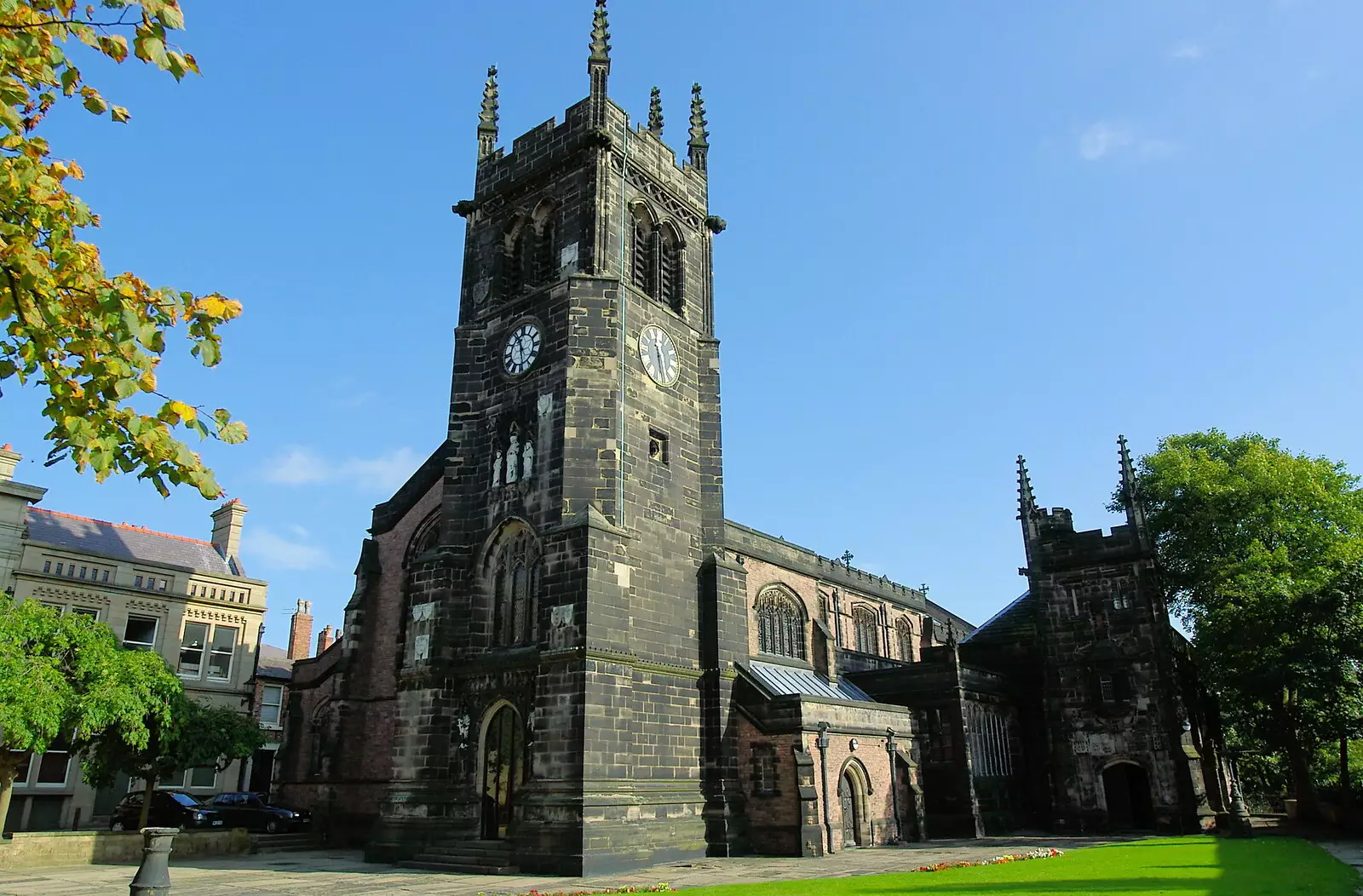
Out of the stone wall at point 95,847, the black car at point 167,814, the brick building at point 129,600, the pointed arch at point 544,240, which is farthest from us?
the brick building at point 129,600

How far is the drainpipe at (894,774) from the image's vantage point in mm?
29844

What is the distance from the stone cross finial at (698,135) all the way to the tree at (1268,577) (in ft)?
74.0

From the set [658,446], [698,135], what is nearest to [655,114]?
[698,135]

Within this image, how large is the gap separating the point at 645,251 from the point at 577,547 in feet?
38.6

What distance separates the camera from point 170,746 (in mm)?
27406

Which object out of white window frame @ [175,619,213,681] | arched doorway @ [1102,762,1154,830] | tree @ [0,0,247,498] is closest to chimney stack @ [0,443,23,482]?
white window frame @ [175,619,213,681]

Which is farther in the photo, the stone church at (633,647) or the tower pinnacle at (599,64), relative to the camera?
the tower pinnacle at (599,64)

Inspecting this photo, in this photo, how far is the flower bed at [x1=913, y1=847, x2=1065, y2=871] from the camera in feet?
68.8

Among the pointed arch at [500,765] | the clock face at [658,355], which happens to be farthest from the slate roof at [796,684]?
the clock face at [658,355]

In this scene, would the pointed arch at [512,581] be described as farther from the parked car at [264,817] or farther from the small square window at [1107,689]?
the small square window at [1107,689]

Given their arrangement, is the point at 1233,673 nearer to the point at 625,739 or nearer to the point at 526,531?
the point at 625,739

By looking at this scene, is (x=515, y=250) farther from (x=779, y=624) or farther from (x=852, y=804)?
(x=852, y=804)

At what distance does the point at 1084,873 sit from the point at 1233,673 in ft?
63.7

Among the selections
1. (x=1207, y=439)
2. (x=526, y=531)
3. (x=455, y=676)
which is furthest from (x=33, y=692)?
(x=1207, y=439)
